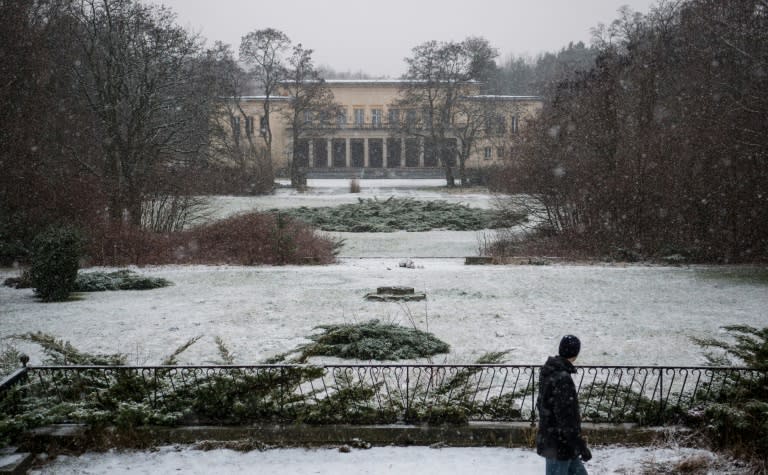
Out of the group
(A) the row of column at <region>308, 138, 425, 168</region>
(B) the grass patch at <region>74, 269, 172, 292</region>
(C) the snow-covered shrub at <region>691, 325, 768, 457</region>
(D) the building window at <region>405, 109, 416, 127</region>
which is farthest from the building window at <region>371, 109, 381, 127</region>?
(C) the snow-covered shrub at <region>691, 325, 768, 457</region>

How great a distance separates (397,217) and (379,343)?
73.4 feet

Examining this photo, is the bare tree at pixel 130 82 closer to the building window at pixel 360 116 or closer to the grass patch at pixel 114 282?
the grass patch at pixel 114 282

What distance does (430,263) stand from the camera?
763 inches

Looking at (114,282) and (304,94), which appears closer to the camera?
(114,282)

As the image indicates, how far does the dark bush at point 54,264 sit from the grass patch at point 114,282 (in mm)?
1064

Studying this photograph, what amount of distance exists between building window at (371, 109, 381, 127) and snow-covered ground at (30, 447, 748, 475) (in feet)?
221

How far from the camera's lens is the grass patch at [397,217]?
98.0 feet

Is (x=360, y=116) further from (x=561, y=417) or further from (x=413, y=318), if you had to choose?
(x=561, y=417)

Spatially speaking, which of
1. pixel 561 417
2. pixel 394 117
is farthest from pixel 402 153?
pixel 561 417

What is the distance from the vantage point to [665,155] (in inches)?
773

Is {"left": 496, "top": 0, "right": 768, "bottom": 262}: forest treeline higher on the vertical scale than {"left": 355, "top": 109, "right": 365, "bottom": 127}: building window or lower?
lower

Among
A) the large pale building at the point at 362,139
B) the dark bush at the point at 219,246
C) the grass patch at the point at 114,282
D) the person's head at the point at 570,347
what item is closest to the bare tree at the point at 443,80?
the large pale building at the point at 362,139

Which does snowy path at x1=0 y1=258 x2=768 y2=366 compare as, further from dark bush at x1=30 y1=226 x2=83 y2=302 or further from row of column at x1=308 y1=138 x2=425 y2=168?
row of column at x1=308 y1=138 x2=425 y2=168

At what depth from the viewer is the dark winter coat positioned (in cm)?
476
